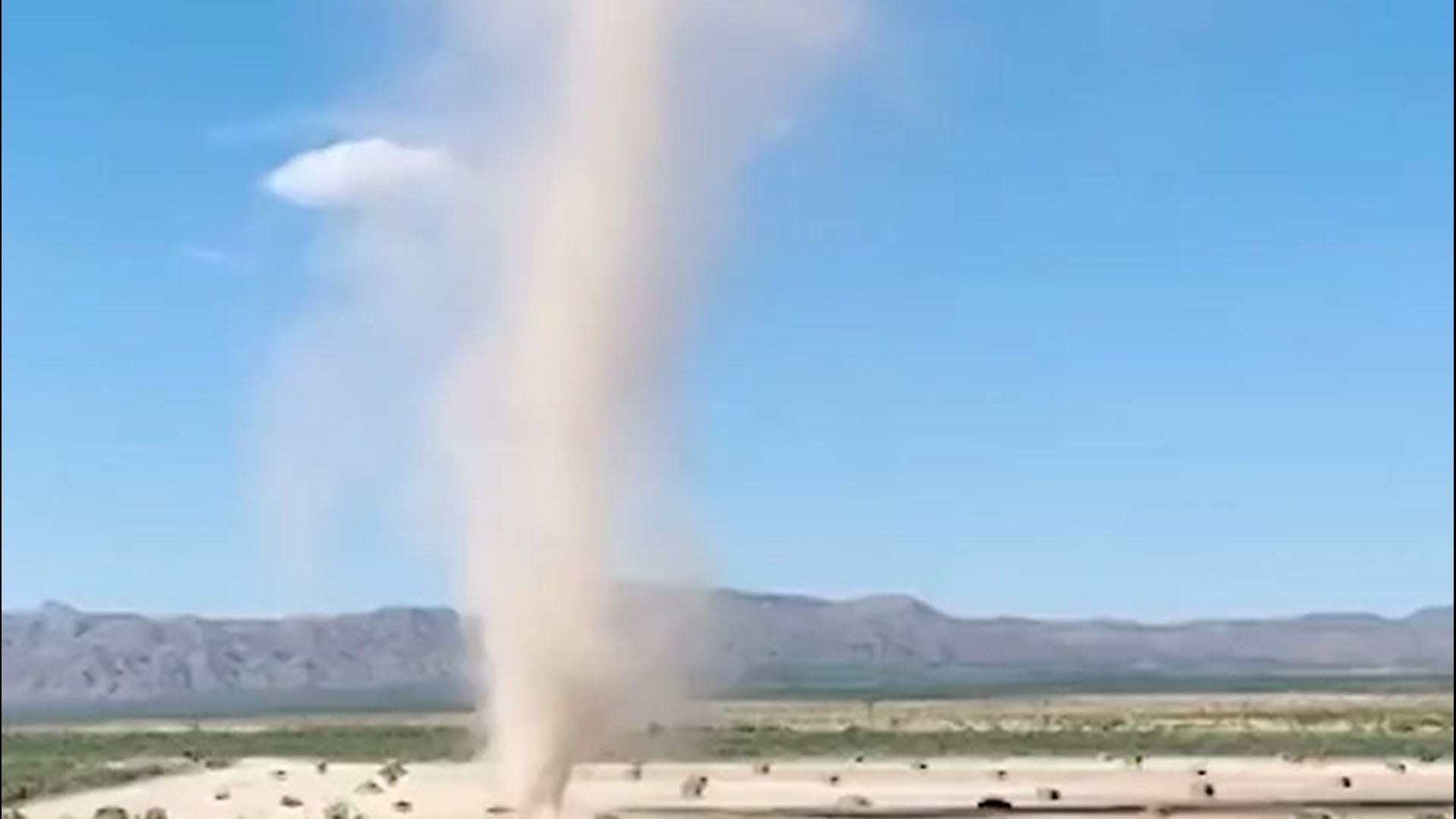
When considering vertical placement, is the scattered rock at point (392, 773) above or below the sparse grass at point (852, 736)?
below

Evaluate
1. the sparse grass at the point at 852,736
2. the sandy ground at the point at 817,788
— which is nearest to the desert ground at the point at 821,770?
the sandy ground at the point at 817,788

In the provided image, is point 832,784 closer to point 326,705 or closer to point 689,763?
point 689,763

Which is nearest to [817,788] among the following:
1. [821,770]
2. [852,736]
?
[821,770]

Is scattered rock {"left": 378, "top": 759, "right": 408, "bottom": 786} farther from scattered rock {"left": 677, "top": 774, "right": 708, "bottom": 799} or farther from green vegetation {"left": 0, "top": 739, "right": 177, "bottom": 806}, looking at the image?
scattered rock {"left": 677, "top": 774, "right": 708, "bottom": 799}

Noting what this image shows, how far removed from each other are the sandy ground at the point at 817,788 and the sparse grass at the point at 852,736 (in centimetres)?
131

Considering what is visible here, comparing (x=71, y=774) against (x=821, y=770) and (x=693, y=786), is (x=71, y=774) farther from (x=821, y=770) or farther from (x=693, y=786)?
(x=821, y=770)

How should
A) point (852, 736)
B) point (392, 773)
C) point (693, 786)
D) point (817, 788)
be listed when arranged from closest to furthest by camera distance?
point (693, 786) < point (817, 788) < point (392, 773) < point (852, 736)

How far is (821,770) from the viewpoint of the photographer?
52.7 metres

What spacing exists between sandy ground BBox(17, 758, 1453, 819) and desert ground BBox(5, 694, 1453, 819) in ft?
0.34

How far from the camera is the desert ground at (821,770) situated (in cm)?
3903

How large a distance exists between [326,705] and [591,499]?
130858 millimetres

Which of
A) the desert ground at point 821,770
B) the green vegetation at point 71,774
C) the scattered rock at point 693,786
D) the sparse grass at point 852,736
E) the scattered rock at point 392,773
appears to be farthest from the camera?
the sparse grass at point 852,736

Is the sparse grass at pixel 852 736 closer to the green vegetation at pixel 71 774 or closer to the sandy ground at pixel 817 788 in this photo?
the green vegetation at pixel 71 774

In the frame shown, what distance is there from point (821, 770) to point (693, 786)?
9092mm
